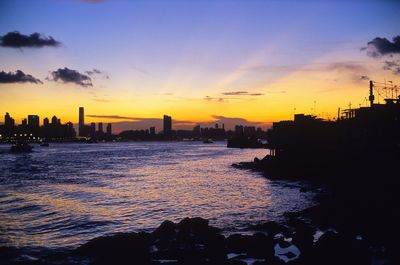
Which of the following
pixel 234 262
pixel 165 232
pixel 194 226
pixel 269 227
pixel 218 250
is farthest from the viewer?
pixel 269 227

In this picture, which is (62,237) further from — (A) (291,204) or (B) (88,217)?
(A) (291,204)

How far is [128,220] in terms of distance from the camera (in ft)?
94.2

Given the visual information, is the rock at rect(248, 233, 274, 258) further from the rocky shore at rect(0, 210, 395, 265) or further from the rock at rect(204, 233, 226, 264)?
the rock at rect(204, 233, 226, 264)

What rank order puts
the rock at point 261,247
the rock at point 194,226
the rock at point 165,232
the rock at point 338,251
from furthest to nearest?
the rock at point 194,226
the rock at point 165,232
the rock at point 261,247
the rock at point 338,251

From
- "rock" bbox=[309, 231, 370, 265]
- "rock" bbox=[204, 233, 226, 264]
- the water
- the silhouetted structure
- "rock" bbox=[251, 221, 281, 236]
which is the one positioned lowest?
the water

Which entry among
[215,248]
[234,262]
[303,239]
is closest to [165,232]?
[215,248]

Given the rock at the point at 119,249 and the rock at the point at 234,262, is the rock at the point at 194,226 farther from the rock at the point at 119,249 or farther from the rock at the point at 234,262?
the rock at the point at 234,262

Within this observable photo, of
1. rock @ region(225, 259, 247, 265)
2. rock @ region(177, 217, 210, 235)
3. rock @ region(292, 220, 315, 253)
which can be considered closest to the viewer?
rock @ region(225, 259, 247, 265)

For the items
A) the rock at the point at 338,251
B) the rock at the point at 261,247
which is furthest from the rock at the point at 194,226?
the rock at the point at 338,251

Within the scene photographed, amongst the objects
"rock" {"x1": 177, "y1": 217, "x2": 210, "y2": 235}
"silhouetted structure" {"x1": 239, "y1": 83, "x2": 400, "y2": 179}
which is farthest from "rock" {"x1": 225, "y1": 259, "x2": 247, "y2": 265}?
"silhouetted structure" {"x1": 239, "y1": 83, "x2": 400, "y2": 179}

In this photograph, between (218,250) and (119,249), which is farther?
(119,249)

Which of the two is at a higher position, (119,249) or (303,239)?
(303,239)

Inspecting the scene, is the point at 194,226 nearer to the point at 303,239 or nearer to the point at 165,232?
the point at 165,232

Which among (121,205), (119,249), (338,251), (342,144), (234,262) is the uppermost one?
(342,144)
